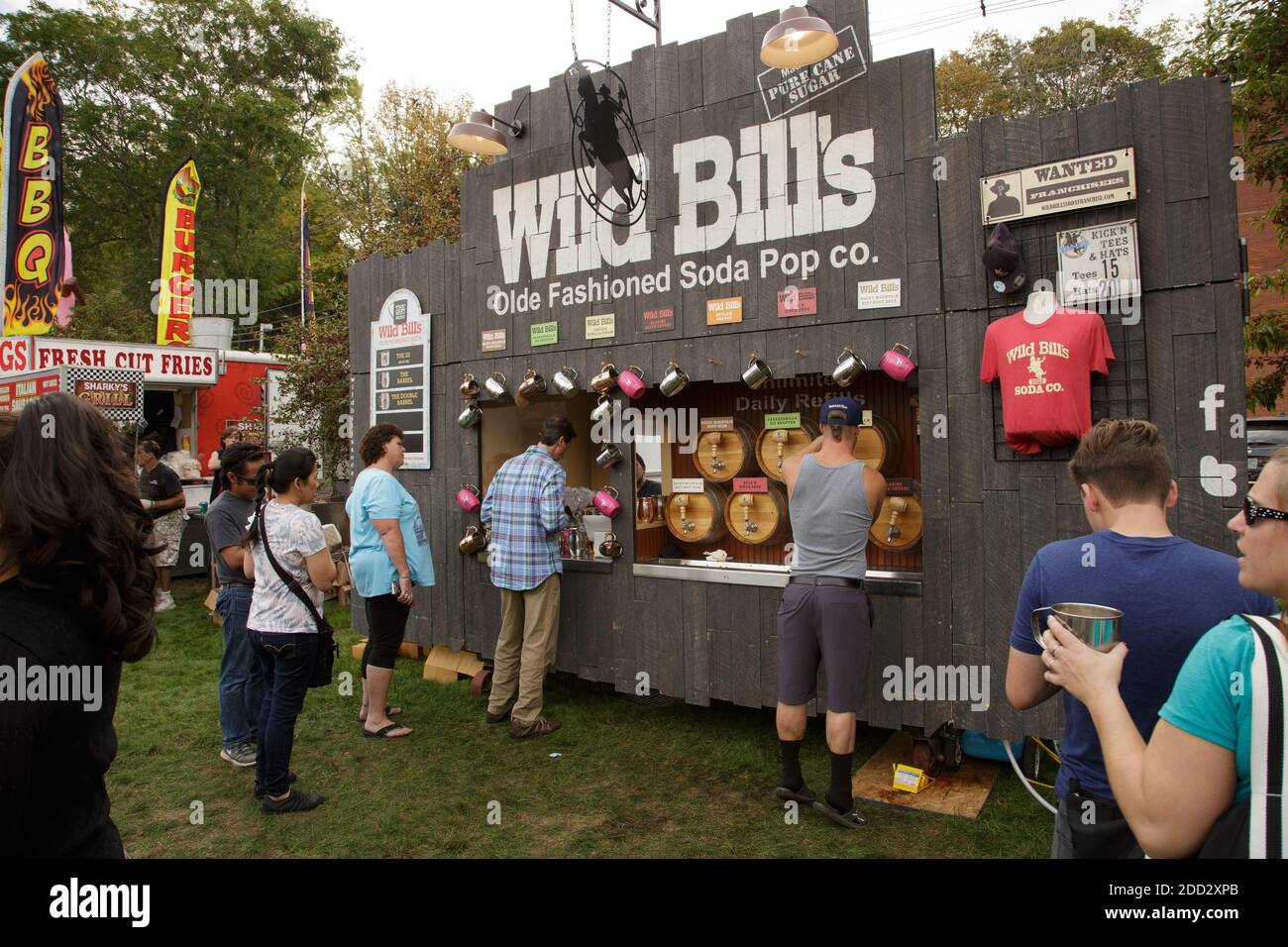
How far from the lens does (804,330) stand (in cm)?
471

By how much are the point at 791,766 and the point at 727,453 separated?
88.2 inches

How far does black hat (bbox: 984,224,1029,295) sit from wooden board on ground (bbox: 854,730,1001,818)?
2.60 m

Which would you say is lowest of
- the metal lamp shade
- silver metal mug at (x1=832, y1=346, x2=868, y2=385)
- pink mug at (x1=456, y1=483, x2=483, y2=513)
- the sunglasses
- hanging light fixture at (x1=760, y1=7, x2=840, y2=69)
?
the sunglasses

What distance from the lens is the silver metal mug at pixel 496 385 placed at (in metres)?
5.97

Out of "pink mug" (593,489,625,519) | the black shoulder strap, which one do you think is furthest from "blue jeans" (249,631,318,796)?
"pink mug" (593,489,625,519)

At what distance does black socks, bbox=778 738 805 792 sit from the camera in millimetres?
3998

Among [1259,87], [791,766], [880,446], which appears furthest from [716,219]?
[1259,87]

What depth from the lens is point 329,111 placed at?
2244 centimetres

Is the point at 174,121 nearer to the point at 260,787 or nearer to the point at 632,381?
the point at 632,381

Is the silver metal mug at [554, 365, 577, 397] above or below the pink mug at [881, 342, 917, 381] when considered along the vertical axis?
above

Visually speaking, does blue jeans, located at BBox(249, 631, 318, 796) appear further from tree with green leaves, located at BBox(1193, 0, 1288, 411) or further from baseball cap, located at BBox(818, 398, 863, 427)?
tree with green leaves, located at BBox(1193, 0, 1288, 411)

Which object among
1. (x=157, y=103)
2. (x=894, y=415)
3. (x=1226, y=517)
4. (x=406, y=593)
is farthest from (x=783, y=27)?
(x=157, y=103)
